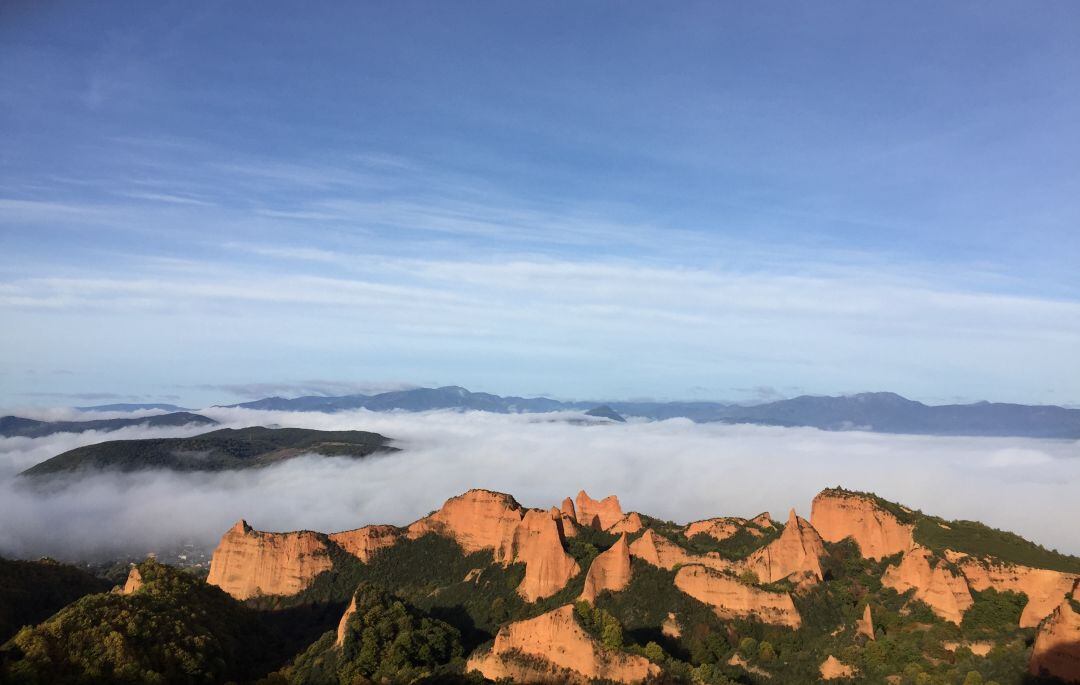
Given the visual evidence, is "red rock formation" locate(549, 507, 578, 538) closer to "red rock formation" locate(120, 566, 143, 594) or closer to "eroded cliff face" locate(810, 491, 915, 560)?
"eroded cliff face" locate(810, 491, 915, 560)

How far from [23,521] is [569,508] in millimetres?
143955

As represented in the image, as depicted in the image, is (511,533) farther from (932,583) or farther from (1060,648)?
(1060,648)

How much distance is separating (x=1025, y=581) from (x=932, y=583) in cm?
698

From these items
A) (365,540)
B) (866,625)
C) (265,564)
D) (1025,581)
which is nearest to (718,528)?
(866,625)

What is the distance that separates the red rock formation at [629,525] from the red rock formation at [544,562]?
8445mm

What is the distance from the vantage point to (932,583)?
62656mm

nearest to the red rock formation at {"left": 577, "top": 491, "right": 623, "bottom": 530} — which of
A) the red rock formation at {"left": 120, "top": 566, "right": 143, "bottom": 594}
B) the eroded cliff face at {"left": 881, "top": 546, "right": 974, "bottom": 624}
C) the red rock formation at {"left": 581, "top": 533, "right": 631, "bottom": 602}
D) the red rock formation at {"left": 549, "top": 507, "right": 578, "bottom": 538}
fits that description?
the red rock formation at {"left": 549, "top": 507, "right": 578, "bottom": 538}

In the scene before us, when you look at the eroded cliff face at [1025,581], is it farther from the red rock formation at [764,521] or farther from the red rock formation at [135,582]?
the red rock formation at [135,582]

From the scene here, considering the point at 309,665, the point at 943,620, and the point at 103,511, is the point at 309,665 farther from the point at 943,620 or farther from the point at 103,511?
the point at 103,511

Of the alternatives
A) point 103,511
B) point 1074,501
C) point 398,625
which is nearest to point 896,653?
point 398,625

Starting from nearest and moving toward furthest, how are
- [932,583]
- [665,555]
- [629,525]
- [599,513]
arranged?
1. [932,583]
2. [665,555]
3. [629,525]
4. [599,513]

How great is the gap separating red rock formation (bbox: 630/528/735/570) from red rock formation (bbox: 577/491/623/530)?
1713 centimetres

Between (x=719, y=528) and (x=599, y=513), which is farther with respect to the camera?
(x=599, y=513)

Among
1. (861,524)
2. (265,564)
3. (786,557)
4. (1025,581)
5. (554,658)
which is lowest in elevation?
(265,564)
